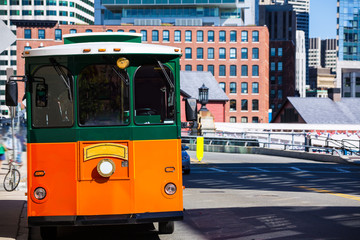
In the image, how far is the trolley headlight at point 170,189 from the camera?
349 inches

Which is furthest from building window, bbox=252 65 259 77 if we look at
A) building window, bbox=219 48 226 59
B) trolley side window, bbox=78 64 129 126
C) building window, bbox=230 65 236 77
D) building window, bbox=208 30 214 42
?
trolley side window, bbox=78 64 129 126

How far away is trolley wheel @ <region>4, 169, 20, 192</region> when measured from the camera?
16.6 m

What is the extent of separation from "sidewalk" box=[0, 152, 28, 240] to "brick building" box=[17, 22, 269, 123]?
305ft

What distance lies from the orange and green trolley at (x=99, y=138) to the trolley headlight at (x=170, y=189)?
0.6 inches

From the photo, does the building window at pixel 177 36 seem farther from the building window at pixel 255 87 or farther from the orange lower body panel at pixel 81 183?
the orange lower body panel at pixel 81 183

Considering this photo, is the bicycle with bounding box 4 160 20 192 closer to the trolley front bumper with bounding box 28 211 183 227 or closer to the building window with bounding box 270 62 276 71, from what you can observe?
the trolley front bumper with bounding box 28 211 183 227

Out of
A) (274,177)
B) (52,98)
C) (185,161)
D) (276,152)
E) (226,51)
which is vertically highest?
(226,51)

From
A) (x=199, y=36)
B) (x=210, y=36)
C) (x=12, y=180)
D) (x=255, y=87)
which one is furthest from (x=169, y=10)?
(x=12, y=180)

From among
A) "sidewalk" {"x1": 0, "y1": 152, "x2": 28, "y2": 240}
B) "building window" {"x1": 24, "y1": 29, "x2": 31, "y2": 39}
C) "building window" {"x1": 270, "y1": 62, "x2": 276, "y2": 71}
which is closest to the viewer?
"sidewalk" {"x1": 0, "y1": 152, "x2": 28, "y2": 240}

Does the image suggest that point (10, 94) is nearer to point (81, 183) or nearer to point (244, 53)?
point (81, 183)

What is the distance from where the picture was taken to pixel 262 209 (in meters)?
13.0

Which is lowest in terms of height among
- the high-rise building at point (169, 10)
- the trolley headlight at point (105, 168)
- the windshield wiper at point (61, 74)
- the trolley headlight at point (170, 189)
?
the trolley headlight at point (170, 189)

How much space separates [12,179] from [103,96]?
28.5 feet

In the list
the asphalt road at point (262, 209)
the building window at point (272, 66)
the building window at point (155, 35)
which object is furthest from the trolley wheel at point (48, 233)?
the building window at point (272, 66)
